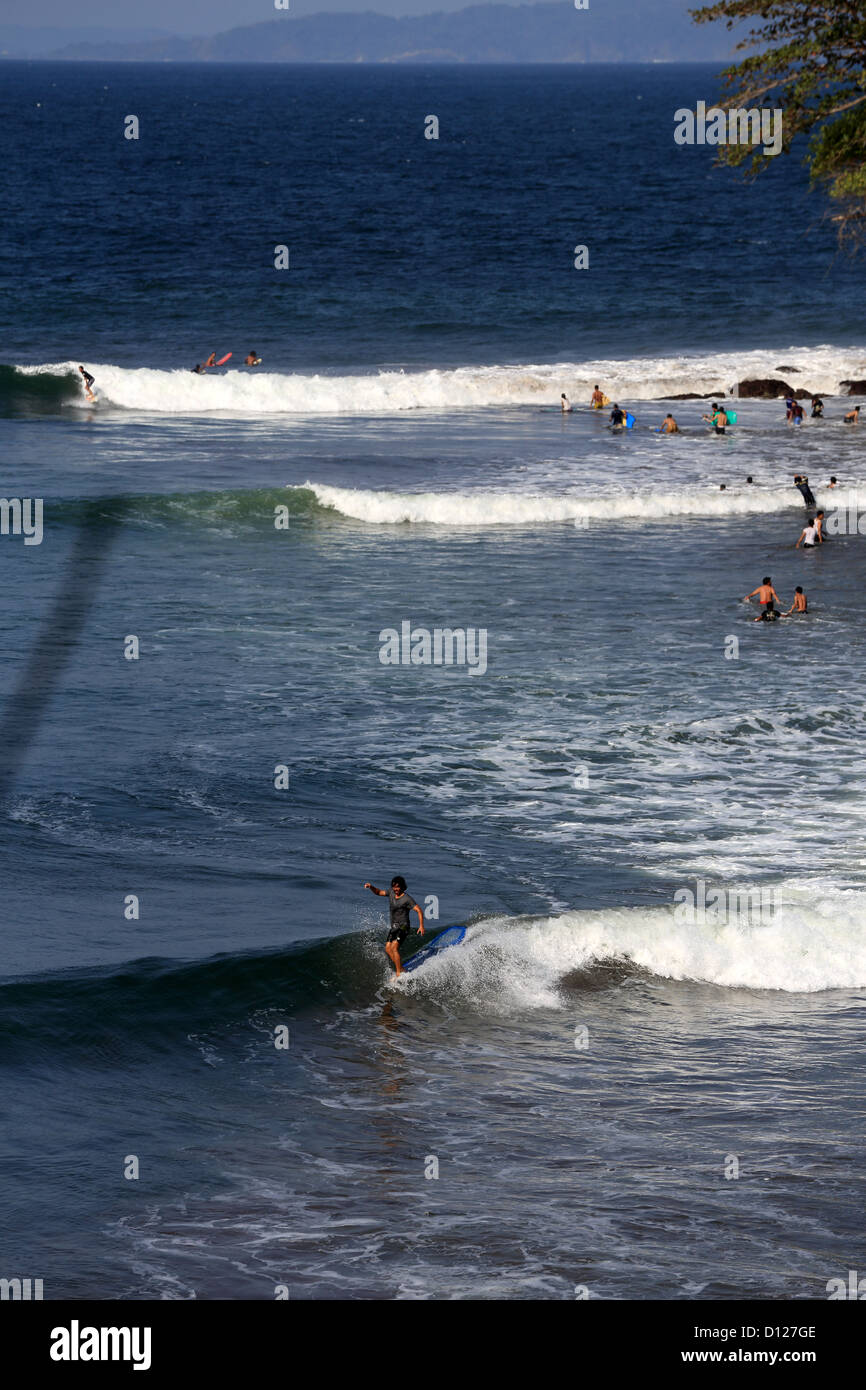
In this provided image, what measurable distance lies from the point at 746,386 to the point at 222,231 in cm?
4957

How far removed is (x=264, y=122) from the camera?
189 meters

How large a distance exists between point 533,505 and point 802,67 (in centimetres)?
1141

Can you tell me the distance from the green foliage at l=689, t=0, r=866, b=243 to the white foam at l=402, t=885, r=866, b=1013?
22.5 metres

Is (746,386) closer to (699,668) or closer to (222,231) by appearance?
(699,668)

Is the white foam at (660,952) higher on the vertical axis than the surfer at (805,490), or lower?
lower

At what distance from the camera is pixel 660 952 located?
1659 cm

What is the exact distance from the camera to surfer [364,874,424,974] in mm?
15953

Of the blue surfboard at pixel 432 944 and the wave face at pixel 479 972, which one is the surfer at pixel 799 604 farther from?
the blue surfboard at pixel 432 944

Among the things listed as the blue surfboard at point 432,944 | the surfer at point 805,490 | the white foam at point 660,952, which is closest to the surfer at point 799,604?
the surfer at point 805,490

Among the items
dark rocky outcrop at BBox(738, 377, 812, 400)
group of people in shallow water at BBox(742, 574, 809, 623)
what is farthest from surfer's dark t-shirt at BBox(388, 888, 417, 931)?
dark rocky outcrop at BBox(738, 377, 812, 400)

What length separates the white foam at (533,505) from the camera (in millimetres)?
38844

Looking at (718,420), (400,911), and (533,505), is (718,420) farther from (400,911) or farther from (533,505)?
(400,911)
